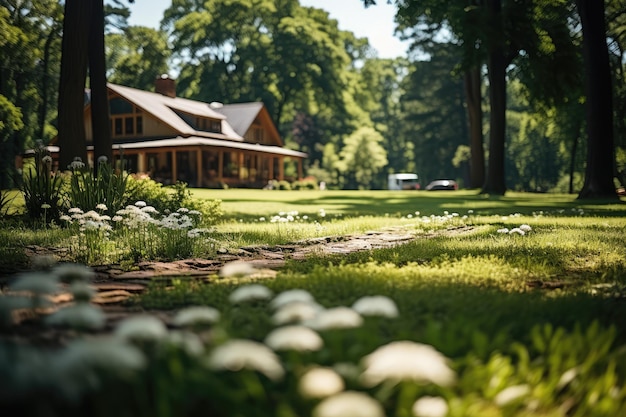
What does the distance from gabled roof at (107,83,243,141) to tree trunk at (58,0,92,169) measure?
1002 inches

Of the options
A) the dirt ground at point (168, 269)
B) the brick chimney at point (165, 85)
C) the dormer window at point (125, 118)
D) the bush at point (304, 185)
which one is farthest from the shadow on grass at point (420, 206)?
the brick chimney at point (165, 85)

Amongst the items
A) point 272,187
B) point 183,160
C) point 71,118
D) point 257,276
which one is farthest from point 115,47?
point 257,276

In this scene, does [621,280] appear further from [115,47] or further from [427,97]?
[427,97]

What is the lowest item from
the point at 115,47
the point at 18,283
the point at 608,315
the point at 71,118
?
the point at 608,315

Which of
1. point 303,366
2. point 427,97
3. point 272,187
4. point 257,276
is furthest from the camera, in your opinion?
point 427,97

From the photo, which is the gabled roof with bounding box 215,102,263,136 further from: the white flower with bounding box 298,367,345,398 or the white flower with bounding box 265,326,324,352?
the white flower with bounding box 298,367,345,398

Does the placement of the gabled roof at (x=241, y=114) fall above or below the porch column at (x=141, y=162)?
above

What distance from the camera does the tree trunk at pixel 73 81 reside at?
1267 centimetres

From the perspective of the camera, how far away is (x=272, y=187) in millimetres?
38406

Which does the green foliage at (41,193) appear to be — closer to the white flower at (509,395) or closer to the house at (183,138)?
the white flower at (509,395)

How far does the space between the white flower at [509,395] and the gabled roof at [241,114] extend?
143 ft

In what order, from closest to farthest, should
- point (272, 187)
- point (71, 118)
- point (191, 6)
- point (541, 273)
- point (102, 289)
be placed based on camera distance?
point (102, 289), point (541, 273), point (71, 118), point (272, 187), point (191, 6)

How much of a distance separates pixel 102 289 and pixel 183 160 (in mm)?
37459

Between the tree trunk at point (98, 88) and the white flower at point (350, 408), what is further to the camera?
the tree trunk at point (98, 88)
